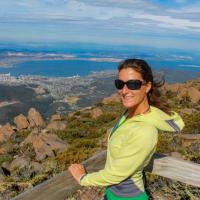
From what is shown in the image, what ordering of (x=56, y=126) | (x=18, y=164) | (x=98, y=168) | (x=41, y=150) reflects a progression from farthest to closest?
(x=56, y=126), (x=41, y=150), (x=18, y=164), (x=98, y=168)

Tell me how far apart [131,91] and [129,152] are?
0.50 metres

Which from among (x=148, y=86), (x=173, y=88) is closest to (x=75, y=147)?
(x=148, y=86)

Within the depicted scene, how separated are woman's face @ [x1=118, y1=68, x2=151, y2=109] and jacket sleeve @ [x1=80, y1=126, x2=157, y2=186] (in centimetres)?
32

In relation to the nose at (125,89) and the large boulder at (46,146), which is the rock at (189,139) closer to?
the large boulder at (46,146)

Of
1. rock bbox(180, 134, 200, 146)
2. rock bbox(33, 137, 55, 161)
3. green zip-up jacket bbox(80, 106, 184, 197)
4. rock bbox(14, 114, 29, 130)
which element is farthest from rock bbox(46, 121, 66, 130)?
green zip-up jacket bbox(80, 106, 184, 197)

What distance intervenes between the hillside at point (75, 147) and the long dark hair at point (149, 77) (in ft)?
0.60

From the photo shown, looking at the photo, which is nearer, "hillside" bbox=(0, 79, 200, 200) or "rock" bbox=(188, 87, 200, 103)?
"hillside" bbox=(0, 79, 200, 200)

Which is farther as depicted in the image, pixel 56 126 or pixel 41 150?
pixel 56 126

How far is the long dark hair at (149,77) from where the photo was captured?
327cm

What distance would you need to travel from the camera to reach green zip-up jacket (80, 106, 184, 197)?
9.83 feet

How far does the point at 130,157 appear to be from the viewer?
3.01m

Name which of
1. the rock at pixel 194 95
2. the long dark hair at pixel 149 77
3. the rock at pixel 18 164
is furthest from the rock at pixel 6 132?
the long dark hair at pixel 149 77

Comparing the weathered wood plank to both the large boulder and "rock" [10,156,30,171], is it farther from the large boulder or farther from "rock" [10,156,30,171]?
the large boulder

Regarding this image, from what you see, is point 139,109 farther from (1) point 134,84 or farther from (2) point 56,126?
(2) point 56,126
